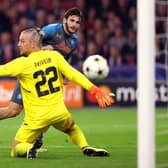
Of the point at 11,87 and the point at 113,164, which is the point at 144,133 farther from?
the point at 11,87

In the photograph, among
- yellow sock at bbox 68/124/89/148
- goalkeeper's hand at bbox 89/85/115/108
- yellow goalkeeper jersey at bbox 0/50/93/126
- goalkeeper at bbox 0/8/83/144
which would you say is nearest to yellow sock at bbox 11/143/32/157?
yellow goalkeeper jersey at bbox 0/50/93/126

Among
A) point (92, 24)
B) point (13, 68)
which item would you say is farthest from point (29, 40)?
point (92, 24)

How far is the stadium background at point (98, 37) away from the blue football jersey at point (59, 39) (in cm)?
742

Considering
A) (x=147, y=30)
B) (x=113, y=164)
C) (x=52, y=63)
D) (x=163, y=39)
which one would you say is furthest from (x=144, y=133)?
(x=163, y=39)

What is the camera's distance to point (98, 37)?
770 inches

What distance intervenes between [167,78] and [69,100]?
2.27 m

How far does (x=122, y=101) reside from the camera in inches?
695

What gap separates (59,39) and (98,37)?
31.7 feet

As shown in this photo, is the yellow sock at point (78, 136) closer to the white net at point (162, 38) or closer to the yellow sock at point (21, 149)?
the yellow sock at point (21, 149)

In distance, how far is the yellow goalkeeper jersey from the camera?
8656mm

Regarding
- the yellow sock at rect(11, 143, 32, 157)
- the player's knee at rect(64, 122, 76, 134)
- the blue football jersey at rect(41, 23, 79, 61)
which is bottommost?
the yellow sock at rect(11, 143, 32, 157)

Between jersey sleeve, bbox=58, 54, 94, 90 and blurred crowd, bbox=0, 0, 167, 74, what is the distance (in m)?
9.42

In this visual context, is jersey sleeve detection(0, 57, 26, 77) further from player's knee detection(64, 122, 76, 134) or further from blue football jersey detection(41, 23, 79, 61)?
blue football jersey detection(41, 23, 79, 61)

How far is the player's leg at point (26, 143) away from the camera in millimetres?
8758
